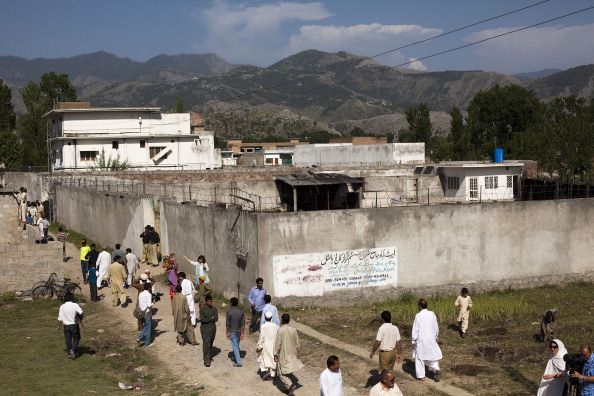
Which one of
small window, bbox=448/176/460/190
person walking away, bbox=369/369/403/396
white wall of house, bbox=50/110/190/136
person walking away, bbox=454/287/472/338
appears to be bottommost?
person walking away, bbox=454/287/472/338

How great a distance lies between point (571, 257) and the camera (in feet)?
82.0

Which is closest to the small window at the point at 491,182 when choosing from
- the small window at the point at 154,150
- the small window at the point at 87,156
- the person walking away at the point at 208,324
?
the small window at the point at 154,150

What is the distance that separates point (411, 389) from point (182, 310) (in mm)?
5354

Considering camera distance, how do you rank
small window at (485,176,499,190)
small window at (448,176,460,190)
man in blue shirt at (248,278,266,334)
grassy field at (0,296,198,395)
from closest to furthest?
grassy field at (0,296,198,395) < man in blue shirt at (248,278,266,334) < small window at (448,176,460,190) < small window at (485,176,499,190)

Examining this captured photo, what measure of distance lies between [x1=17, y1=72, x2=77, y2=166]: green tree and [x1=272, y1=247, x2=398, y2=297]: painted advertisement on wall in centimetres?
5168

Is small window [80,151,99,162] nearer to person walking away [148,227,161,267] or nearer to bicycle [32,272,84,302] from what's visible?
person walking away [148,227,161,267]

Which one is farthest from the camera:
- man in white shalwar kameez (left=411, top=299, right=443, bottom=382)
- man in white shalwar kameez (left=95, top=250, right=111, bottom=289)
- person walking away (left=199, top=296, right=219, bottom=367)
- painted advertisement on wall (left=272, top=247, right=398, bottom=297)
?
man in white shalwar kameez (left=95, top=250, right=111, bottom=289)

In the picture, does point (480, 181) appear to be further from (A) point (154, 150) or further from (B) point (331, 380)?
(B) point (331, 380)

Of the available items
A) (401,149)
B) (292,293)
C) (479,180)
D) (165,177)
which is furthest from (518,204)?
(401,149)

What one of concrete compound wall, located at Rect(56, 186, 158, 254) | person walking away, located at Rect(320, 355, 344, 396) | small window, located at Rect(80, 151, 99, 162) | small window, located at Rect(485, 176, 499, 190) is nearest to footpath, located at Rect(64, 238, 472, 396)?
person walking away, located at Rect(320, 355, 344, 396)

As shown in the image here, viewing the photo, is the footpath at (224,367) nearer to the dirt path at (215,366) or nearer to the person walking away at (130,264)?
the dirt path at (215,366)

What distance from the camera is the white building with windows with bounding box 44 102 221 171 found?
55.1m

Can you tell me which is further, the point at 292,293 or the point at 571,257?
the point at 571,257

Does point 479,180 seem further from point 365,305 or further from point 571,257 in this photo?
point 365,305
